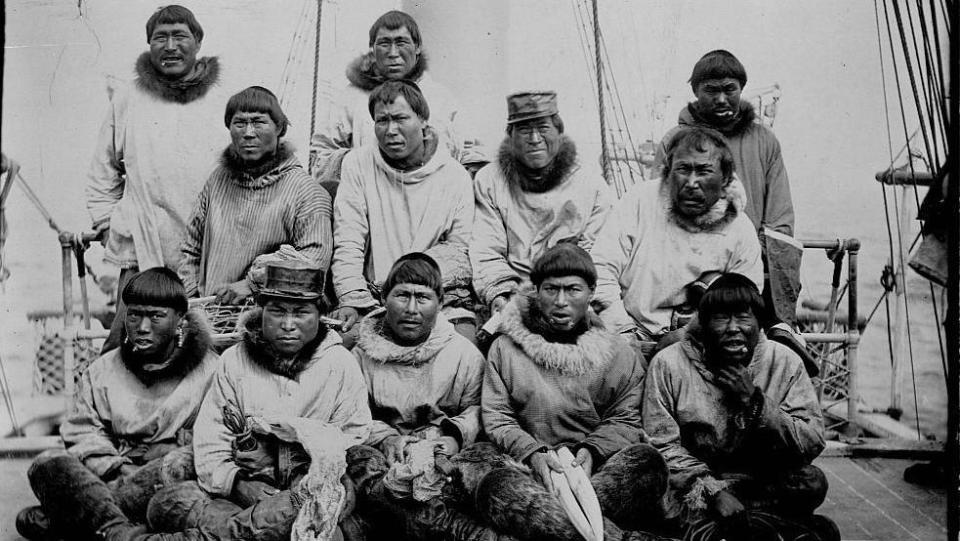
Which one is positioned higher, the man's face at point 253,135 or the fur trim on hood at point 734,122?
the fur trim on hood at point 734,122

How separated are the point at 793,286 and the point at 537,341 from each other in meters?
1.48

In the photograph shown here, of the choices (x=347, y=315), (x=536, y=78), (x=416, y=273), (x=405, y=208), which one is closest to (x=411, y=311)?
(x=416, y=273)

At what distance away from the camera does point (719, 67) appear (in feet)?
20.2

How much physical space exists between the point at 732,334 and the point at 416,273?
141cm

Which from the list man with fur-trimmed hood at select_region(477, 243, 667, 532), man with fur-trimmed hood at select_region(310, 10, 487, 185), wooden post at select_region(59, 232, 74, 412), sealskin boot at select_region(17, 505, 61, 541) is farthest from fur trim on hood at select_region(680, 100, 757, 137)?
sealskin boot at select_region(17, 505, 61, 541)

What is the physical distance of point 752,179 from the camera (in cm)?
628

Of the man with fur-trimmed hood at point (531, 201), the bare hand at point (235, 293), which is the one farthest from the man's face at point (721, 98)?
the bare hand at point (235, 293)

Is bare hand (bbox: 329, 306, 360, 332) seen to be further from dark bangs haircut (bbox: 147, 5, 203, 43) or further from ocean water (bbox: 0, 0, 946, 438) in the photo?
dark bangs haircut (bbox: 147, 5, 203, 43)

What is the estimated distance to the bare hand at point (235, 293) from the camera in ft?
19.7

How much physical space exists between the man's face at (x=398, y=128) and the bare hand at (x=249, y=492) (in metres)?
1.75

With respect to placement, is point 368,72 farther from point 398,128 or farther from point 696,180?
point 696,180

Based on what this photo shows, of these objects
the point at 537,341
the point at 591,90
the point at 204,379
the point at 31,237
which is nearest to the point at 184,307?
the point at 204,379

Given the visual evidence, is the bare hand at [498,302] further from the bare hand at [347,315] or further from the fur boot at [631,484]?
the fur boot at [631,484]

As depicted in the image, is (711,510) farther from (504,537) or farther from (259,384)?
(259,384)
